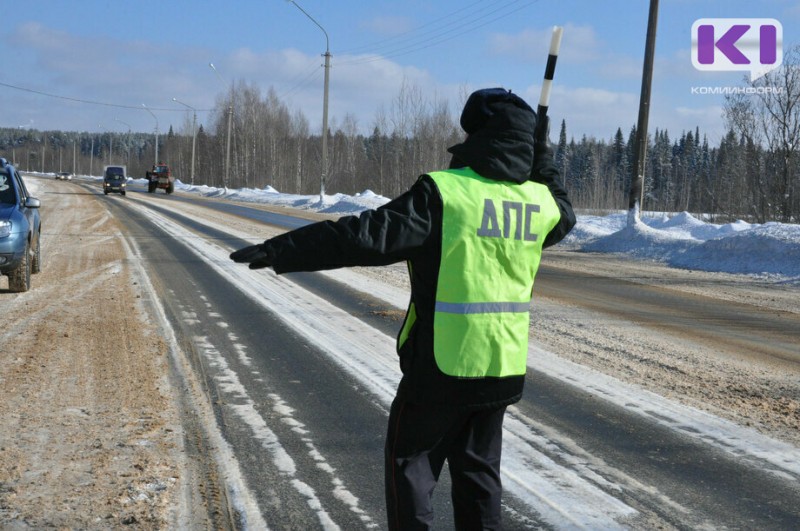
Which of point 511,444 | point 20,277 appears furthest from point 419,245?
point 20,277

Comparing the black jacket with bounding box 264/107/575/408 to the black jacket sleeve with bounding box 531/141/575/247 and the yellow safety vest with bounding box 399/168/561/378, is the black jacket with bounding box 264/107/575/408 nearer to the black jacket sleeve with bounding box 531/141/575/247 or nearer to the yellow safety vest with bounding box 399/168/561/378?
the yellow safety vest with bounding box 399/168/561/378

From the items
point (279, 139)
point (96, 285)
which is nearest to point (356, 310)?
point (96, 285)

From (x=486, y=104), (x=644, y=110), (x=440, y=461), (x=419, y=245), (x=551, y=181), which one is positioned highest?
(x=644, y=110)

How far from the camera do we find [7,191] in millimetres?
11656

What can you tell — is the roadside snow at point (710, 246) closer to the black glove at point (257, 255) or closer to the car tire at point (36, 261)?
the car tire at point (36, 261)

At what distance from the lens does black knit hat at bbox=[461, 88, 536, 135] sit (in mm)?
2584

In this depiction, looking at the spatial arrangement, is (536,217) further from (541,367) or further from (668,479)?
(541,367)

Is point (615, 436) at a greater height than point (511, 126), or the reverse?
point (511, 126)

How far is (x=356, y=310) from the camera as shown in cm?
986

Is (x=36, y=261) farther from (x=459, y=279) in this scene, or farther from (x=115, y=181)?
(x=115, y=181)

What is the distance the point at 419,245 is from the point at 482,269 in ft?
0.73

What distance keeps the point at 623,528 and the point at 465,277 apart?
5.95ft

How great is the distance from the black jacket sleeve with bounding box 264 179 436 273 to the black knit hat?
280 millimetres

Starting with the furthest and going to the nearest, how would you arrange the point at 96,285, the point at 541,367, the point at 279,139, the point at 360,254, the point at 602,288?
1. the point at 279,139
2. the point at 602,288
3. the point at 96,285
4. the point at 541,367
5. the point at 360,254
